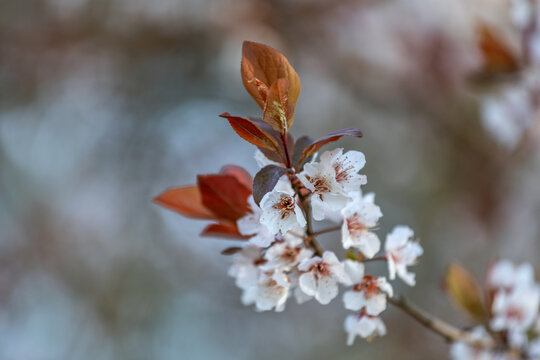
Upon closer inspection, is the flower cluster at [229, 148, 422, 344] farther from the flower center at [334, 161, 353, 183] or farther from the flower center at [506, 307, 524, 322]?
the flower center at [506, 307, 524, 322]

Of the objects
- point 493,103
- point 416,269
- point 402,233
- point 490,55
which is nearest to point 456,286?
point 402,233

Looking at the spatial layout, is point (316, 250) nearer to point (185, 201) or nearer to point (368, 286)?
point (368, 286)

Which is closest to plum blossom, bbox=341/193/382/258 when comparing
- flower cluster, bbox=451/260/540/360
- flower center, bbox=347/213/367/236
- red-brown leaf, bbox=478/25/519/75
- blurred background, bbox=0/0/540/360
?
flower center, bbox=347/213/367/236

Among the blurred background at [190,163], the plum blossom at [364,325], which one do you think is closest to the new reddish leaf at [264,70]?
the plum blossom at [364,325]

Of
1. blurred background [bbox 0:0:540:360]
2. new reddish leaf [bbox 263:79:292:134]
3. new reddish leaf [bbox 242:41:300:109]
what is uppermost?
new reddish leaf [bbox 242:41:300:109]

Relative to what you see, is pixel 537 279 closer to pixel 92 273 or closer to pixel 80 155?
pixel 92 273
